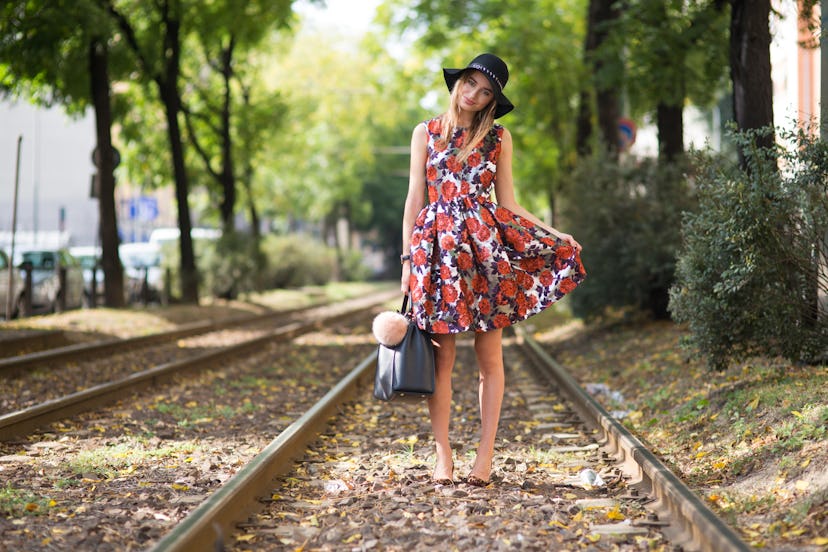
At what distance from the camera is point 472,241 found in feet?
17.2

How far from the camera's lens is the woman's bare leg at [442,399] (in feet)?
17.6

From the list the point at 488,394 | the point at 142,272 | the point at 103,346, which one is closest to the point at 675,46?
the point at 103,346

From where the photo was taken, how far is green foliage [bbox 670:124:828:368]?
665 cm

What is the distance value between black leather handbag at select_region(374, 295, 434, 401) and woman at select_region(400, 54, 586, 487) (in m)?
0.10

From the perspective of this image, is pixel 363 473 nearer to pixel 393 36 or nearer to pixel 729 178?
pixel 729 178

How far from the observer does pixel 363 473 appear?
19.8 feet

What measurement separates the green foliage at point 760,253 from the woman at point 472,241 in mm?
1941

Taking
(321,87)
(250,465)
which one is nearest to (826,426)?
(250,465)

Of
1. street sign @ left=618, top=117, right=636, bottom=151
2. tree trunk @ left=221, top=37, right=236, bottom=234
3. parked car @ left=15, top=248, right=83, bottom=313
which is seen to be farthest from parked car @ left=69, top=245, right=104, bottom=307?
street sign @ left=618, top=117, right=636, bottom=151

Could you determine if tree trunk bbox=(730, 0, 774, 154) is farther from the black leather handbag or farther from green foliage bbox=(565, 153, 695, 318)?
the black leather handbag

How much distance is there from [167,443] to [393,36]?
2166cm

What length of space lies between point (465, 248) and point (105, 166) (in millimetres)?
15615

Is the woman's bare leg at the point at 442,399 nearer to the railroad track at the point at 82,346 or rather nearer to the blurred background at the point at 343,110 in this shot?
the blurred background at the point at 343,110

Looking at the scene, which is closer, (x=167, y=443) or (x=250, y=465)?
(x=250, y=465)
